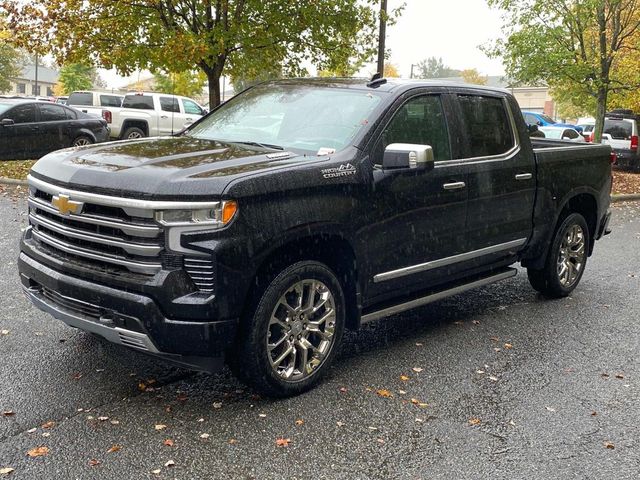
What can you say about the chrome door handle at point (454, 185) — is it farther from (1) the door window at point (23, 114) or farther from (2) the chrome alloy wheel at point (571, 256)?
(1) the door window at point (23, 114)

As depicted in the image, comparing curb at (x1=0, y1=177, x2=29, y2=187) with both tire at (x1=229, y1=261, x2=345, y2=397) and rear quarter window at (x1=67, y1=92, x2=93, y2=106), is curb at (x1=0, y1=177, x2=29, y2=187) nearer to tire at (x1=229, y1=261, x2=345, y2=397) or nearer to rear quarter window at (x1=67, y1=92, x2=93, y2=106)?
tire at (x1=229, y1=261, x2=345, y2=397)

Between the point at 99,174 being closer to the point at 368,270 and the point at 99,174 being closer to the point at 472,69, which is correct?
the point at 368,270

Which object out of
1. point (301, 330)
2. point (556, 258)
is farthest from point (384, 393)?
point (556, 258)

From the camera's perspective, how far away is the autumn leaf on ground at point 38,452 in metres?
3.49

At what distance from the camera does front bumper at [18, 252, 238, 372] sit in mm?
3758

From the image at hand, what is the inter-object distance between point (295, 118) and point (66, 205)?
1.77 meters

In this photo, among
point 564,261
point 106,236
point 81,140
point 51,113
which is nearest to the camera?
point 106,236

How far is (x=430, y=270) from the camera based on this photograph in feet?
17.0

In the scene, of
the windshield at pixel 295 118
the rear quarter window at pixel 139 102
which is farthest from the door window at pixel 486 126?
the rear quarter window at pixel 139 102

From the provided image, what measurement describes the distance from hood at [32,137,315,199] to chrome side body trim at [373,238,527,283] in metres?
0.99

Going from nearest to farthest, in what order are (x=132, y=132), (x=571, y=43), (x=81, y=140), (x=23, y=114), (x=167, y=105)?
1. (x=23, y=114)
2. (x=81, y=140)
3. (x=571, y=43)
4. (x=132, y=132)
5. (x=167, y=105)

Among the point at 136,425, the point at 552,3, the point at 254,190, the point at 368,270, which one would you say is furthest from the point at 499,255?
the point at 552,3

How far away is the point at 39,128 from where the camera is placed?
16.3 m

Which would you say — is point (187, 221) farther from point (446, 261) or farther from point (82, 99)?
point (82, 99)
